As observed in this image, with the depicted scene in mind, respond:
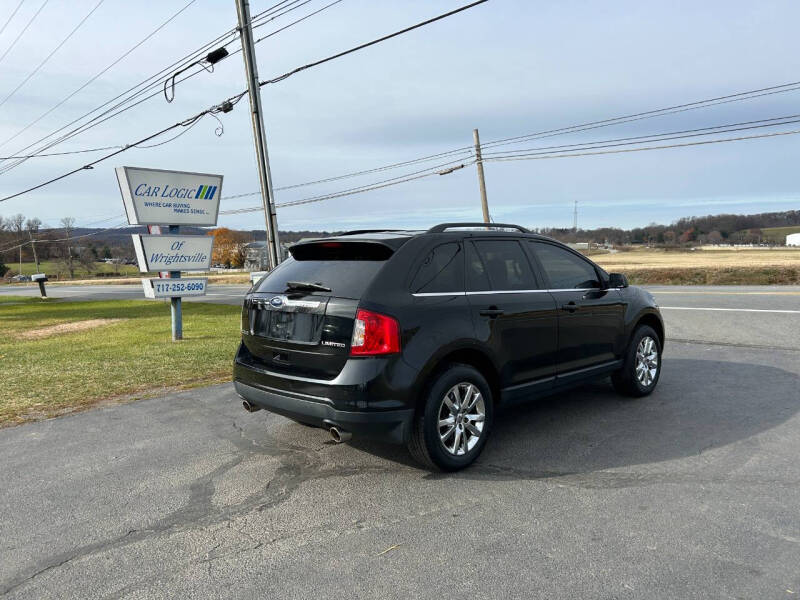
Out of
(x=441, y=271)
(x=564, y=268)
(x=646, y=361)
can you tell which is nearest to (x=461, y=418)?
(x=441, y=271)

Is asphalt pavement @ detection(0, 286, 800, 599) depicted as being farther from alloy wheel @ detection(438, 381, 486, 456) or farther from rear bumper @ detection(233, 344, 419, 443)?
rear bumper @ detection(233, 344, 419, 443)

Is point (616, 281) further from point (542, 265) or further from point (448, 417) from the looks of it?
point (448, 417)

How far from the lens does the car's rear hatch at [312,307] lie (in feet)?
Result: 12.6

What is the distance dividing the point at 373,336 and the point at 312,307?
548 millimetres

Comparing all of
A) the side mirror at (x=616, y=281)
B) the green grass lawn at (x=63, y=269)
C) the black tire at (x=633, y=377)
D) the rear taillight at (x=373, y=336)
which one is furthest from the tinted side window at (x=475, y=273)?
the green grass lawn at (x=63, y=269)

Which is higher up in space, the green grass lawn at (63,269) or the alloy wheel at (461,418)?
the green grass lawn at (63,269)

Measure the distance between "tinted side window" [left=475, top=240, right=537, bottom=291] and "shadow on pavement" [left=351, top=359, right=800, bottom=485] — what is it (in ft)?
3.38

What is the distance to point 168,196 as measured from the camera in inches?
462

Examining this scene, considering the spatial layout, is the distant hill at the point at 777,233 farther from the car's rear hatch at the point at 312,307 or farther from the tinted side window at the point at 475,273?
A: the car's rear hatch at the point at 312,307

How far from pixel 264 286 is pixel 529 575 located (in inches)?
114

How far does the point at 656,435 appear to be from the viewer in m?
4.73

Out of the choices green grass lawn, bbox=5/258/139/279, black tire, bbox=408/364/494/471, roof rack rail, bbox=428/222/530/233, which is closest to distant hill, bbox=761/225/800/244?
roof rack rail, bbox=428/222/530/233

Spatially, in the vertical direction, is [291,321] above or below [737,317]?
above

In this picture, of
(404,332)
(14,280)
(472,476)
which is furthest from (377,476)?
(14,280)
